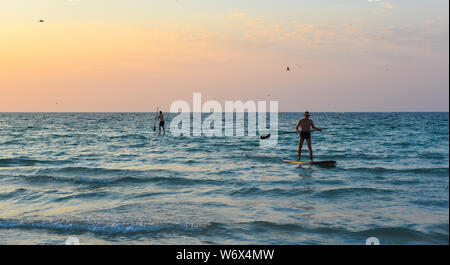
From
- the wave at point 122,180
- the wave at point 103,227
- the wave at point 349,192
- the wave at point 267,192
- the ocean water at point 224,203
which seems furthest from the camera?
the wave at point 122,180

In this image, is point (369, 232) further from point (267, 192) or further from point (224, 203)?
point (267, 192)

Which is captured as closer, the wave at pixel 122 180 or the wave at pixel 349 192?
the wave at pixel 349 192

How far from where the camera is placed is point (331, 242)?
23.1 feet

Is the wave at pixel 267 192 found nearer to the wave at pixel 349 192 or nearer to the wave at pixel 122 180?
the wave at pixel 349 192

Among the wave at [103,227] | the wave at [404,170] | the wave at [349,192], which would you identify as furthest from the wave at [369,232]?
the wave at [404,170]

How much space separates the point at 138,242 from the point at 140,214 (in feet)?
6.04

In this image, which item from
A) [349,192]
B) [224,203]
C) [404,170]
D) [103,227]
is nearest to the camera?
[103,227]

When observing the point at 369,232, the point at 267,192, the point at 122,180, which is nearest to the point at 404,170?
the point at 267,192

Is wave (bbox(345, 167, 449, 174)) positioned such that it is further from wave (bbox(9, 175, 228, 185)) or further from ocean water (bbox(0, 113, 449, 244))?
wave (bbox(9, 175, 228, 185))

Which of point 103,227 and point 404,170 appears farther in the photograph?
point 404,170

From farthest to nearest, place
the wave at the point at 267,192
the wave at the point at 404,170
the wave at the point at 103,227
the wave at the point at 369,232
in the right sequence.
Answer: the wave at the point at 404,170
the wave at the point at 267,192
the wave at the point at 103,227
the wave at the point at 369,232

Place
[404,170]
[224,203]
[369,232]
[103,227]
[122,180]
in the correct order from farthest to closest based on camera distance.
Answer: [404,170] < [122,180] < [224,203] < [103,227] < [369,232]

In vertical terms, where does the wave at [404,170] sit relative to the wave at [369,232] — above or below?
above

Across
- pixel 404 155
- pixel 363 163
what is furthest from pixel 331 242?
pixel 404 155
